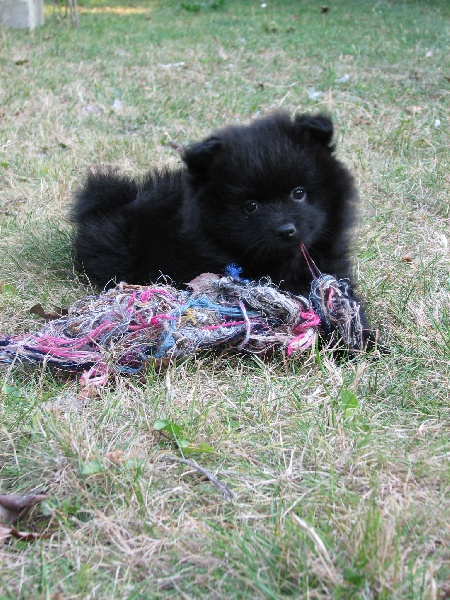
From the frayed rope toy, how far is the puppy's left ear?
612 mm

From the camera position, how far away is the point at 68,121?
6.26 m

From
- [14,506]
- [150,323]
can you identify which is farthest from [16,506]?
[150,323]

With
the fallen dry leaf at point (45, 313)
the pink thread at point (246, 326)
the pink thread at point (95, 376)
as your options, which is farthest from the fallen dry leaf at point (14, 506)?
the fallen dry leaf at point (45, 313)

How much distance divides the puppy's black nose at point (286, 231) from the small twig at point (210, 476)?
1.13 m

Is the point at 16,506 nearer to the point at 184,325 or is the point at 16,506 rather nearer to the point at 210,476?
the point at 210,476

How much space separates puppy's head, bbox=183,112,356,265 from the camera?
297cm

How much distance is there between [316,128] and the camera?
10.2ft

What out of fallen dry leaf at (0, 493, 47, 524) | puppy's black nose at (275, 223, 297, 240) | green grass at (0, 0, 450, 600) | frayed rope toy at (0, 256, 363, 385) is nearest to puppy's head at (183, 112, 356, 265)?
puppy's black nose at (275, 223, 297, 240)

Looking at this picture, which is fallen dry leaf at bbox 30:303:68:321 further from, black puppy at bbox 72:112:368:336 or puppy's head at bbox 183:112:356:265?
puppy's head at bbox 183:112:356:265

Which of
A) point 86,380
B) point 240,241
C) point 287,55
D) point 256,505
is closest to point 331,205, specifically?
point 240,241

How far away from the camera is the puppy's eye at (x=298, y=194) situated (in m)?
3.02

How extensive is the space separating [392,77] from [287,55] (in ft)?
5.25

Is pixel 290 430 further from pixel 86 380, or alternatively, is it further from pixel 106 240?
pixel 106 240

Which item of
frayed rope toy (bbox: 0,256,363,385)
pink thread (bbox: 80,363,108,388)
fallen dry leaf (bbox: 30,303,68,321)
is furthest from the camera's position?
fallen dry leaf (bbox: 30,303,68,321)
